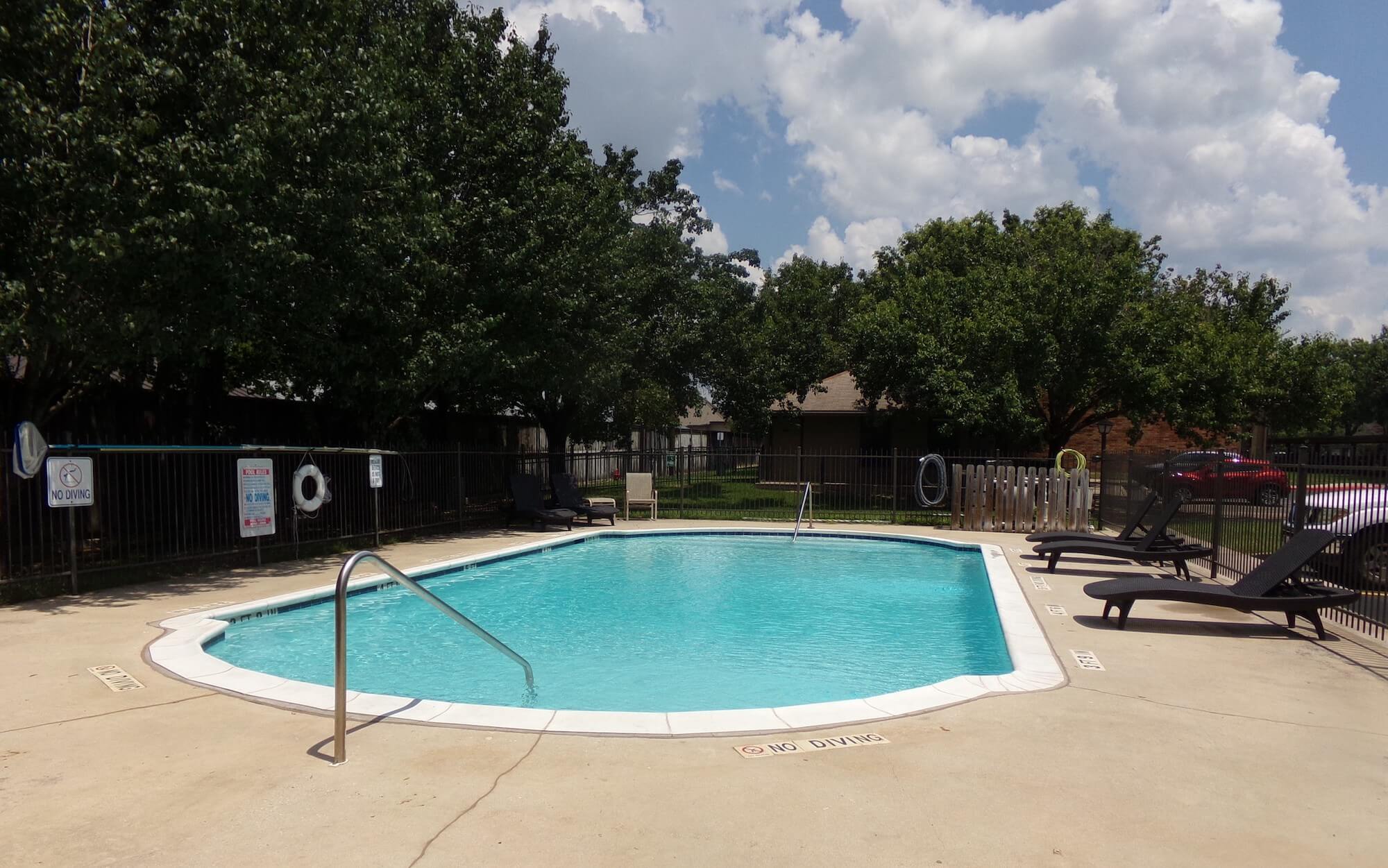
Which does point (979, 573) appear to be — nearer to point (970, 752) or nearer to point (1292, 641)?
point (1292, 641)

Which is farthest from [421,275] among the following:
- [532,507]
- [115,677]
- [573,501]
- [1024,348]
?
[1024,348]

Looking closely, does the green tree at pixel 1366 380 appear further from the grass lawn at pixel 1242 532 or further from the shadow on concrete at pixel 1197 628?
the shadow on concrete at pixel 1197 628

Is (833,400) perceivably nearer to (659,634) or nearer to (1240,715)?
(659,634)

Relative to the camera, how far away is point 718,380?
28609mm

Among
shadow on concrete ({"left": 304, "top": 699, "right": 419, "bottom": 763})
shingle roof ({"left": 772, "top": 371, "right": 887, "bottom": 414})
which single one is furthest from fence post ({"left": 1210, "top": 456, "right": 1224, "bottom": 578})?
shingle roof ({"left": 772, "top": 371, "right": 887, "bottom": 414})

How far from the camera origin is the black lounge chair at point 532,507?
738 inches

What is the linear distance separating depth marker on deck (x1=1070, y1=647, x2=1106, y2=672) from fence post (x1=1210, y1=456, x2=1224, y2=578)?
554 centimetres

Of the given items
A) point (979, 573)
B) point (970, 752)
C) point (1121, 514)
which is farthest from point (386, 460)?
point (1121, 514)

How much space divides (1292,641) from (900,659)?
3.71m

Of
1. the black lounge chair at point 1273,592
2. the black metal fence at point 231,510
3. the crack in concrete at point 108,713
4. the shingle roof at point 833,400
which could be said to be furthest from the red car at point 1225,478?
the shingle roof at point 833,400

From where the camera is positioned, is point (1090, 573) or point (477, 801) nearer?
point (477, 801)

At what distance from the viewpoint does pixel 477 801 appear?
13.4ft

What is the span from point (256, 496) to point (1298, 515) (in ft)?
43.6

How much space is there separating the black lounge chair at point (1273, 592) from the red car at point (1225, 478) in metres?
1.49
